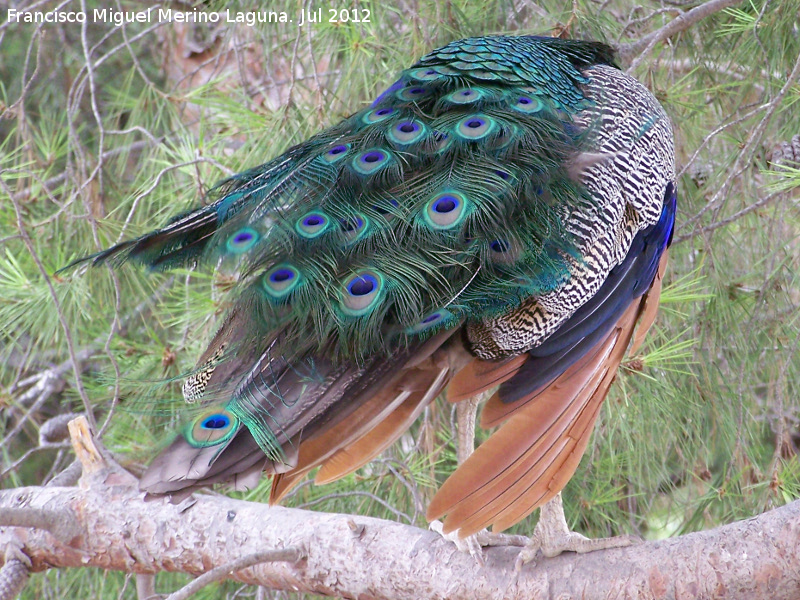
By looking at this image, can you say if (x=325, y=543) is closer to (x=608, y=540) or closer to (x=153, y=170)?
(x=608, y=540)

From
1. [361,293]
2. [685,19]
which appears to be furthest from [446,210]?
[685,19]

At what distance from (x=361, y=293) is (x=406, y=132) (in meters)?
0.49

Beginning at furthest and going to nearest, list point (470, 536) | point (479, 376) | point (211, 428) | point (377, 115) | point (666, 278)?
point (666, 278), point (377, 115), point (479, 376), point (470, 536), point (211, 428)

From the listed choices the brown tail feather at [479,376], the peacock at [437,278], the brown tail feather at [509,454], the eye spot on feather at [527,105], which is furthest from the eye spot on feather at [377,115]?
the brown tail feather at [509,454]

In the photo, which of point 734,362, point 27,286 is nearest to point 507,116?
point 734,362

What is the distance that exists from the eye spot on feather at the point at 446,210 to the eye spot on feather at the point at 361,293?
0.18m

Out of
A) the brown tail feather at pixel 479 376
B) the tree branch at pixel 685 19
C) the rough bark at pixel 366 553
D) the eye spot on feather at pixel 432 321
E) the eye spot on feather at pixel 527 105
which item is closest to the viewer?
the rough bark at pixel 366 553

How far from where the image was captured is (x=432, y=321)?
167 centimetres

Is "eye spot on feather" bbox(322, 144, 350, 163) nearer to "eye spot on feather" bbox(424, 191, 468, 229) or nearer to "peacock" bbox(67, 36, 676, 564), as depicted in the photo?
"peacock" bbox(67, 36, 676, 564)

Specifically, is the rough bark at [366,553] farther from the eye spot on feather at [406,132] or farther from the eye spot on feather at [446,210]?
the eye spot on feather at [406,132]

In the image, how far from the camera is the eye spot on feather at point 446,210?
176cm

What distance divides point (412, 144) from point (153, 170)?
1328 mm

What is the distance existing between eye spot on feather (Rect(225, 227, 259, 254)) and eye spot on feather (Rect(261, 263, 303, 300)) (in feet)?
0.24

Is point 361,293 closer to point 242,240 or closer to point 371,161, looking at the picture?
point 242,240
